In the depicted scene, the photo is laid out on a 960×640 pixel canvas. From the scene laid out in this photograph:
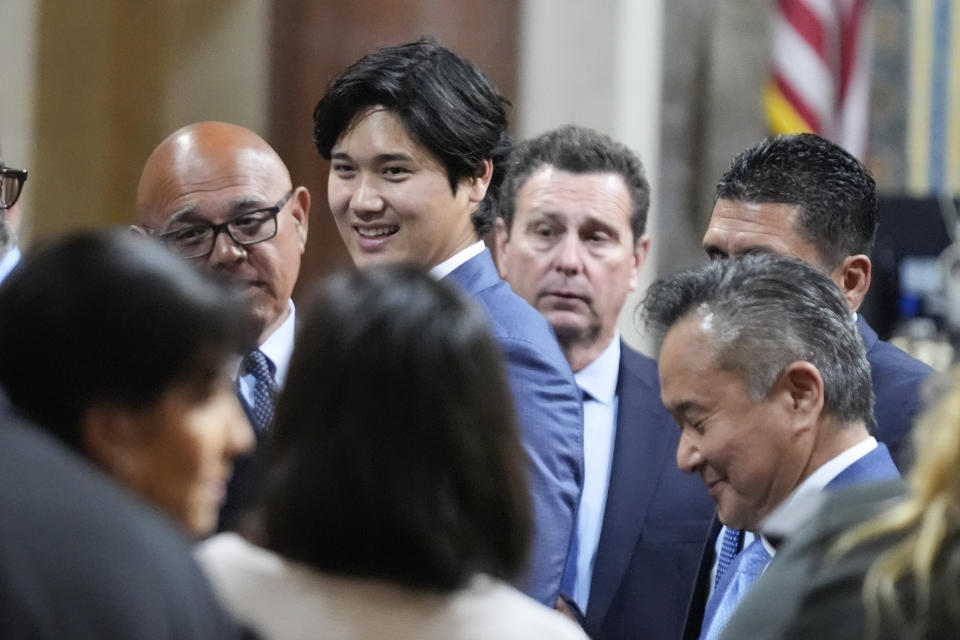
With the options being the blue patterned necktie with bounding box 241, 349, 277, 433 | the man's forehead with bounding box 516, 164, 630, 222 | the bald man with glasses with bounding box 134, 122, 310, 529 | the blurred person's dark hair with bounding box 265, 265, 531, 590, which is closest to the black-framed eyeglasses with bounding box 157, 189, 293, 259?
the bald man with glasses with bounding box 134, 122, 310, 529

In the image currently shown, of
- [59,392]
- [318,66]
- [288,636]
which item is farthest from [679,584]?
[318,66]

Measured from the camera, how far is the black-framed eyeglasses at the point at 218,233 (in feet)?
11.3

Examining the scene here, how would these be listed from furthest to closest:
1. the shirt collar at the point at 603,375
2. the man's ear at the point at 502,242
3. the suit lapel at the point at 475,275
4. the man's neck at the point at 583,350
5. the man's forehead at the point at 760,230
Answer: the man's ear at the point at 502,242
the man's neck at the point at 583,350
the shirt collar at the point at 603,375
the man's forehead at the point at 760,230
the suit lapel at the point at 475,275

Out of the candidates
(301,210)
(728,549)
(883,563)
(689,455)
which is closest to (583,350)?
(301,210)

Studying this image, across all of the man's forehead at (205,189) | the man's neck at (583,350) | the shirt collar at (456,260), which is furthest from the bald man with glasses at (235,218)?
the man's neck at (583,350)

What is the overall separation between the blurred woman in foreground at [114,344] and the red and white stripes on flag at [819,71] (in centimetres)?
516

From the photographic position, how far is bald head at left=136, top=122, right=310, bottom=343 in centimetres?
346

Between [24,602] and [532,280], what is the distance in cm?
295

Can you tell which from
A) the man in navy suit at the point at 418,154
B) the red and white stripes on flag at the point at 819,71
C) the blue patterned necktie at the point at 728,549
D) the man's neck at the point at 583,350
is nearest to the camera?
the blue patterned necktie at the point at 728,549

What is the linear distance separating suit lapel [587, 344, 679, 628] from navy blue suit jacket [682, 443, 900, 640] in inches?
14.1

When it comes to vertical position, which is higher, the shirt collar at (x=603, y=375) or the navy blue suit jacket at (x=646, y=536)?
the shirt collar at (x=603, y=375)

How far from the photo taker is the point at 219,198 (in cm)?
348

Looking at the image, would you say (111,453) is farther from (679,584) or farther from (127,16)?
(127,16)

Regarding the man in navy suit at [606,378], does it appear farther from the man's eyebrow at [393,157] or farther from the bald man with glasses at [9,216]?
the bald man with glasses at [9,216]
